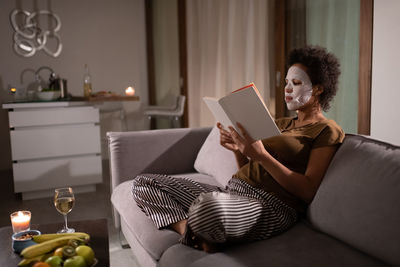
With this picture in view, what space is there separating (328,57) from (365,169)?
580mm

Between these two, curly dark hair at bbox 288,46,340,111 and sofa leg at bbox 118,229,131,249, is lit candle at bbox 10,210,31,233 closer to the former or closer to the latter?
sofa leg at bbox 118,229,131,249

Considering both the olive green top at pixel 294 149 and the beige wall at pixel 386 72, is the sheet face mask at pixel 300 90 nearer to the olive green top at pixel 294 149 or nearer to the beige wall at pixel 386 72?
the olive green top at pixel 294 149

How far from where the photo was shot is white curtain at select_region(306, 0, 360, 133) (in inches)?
96.0

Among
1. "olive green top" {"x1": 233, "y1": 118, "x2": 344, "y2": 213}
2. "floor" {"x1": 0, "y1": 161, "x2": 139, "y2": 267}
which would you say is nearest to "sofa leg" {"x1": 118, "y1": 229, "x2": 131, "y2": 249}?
"floor" {"x1": 0, "y1": 161, "x2": 139, "y2": 267}

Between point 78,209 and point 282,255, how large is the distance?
7.51 ft

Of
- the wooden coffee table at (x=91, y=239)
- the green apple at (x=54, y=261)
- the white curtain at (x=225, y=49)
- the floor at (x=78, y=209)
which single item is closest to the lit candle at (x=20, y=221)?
the wooden coffee table at (x=91, y=239)

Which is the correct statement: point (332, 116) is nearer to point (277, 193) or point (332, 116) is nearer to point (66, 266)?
point (277, 193)

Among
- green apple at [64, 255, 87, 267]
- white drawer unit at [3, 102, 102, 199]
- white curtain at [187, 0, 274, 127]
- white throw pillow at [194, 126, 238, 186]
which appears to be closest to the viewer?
green apple at [64, 255, 87, 267]

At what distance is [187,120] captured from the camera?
4.78m

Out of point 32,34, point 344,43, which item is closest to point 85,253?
point 344,43

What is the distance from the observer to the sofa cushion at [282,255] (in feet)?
4.17

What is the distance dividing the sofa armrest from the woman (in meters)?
0.61

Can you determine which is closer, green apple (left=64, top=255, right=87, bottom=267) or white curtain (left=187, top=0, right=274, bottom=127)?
green apple (left=64, top=255, right=87, bottom=267)

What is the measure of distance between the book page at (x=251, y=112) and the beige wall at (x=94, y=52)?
14.1 feet
